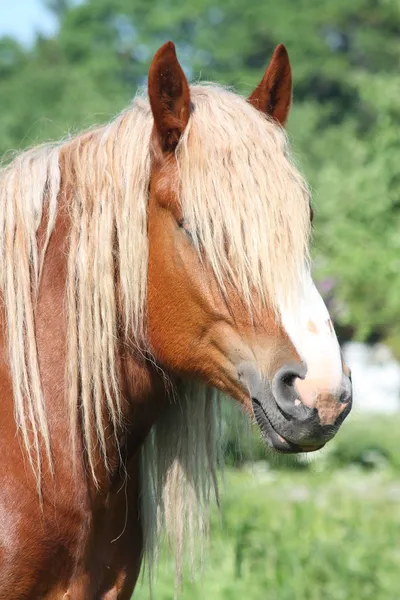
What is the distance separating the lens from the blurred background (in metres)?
4.85

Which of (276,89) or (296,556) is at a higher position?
(276,89)

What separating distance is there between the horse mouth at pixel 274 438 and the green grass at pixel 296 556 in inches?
56.4

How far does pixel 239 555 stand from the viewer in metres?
5.08

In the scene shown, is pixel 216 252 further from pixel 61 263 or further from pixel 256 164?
pixel 61 263

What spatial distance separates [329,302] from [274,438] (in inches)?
557

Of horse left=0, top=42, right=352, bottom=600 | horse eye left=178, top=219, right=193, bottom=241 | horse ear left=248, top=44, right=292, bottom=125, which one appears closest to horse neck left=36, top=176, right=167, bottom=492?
horse left=0, top=42, right=352, bottom=600

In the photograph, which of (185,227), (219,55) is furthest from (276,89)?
(219,55)

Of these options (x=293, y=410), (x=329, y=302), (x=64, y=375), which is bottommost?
(x=329, y=302)

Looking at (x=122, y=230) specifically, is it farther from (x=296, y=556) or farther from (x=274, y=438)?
(x=296, y=556)

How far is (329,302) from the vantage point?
16172mm

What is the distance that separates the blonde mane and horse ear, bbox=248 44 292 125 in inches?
4.4

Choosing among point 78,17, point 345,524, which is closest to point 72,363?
point 345,524

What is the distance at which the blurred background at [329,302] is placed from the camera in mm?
4848

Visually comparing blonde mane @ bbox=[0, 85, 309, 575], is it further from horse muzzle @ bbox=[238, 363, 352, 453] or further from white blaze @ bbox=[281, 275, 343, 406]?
horse muzzle @ bbox=[238, 363, 352, 453]
